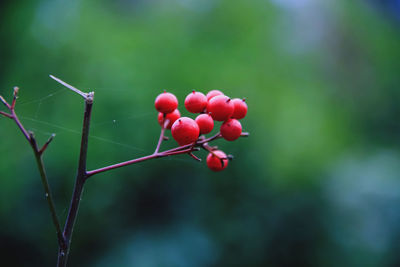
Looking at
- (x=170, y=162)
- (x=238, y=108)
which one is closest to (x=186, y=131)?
(x=238, y=108)

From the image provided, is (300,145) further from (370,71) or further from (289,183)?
(370,71)

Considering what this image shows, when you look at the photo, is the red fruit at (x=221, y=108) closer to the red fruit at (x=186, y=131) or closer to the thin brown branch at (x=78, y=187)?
the red fruit at (x=186, y=131)

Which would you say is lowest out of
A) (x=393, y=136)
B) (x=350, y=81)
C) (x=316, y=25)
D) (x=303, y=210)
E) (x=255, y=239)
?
(x=255, y=239)

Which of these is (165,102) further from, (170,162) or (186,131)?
(170,162)

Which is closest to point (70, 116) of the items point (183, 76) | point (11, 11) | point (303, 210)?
point (183, 76)

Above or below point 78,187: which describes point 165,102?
above

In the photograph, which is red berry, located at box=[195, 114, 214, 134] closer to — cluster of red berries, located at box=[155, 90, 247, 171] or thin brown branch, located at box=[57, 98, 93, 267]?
cluster of red berries, located at box=[155, 90, 247, 171]

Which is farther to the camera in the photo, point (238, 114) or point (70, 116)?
point (70, 116)

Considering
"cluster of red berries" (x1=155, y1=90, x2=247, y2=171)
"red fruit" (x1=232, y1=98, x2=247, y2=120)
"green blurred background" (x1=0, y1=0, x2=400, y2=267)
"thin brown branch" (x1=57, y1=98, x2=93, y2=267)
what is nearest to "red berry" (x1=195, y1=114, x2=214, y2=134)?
"cluster of red berries" (x1=155, y1=90, x2=247, y2=171)
